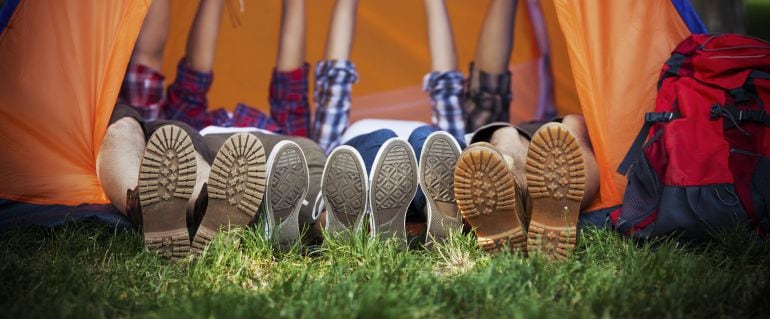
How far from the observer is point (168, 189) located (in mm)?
2447

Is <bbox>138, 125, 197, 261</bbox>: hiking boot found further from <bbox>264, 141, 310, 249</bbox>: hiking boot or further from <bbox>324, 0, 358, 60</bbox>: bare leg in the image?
<bbox>324, 0, 358, 60</bbox>: bare leg

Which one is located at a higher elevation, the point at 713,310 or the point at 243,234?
the point at 243,234

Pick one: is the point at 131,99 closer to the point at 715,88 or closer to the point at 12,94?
the point at 12,94

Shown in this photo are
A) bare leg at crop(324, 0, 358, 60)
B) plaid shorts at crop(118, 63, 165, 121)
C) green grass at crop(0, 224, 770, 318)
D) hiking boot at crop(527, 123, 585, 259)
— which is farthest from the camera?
bare leg at crop(324, 0, 358, 60)

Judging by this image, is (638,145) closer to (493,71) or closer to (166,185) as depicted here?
(493,71)

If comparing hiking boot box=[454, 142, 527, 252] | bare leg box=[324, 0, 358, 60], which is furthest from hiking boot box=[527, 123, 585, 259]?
bare leg box=[324, 0, 358, 60]

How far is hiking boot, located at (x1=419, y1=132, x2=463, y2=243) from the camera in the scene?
263 centimetres

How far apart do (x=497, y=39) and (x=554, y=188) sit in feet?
5.33

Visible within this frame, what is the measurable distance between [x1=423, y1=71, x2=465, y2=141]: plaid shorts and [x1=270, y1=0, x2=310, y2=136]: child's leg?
59 centimetres

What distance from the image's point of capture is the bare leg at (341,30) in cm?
391

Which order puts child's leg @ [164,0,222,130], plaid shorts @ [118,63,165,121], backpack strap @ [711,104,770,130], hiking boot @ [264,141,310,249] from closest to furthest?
hiking boot @ [264,141,310,249] < backpack strap @ [711,104,770,130] < plaid shorts @ [118,63,165,121] < child's leg @ [164,0,222,130]

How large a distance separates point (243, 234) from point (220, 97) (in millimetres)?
1851

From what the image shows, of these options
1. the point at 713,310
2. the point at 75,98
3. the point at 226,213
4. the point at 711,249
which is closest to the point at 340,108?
the point at 75,98

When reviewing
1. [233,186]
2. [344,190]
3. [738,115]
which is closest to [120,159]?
[233,186]
